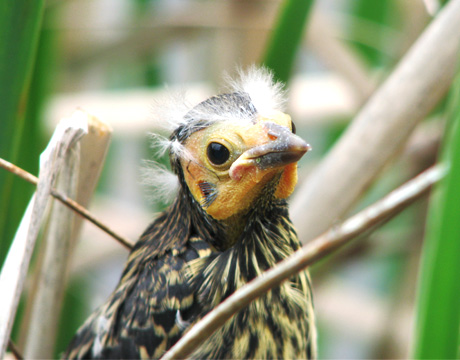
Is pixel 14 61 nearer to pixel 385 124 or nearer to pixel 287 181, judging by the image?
pixel 287 181

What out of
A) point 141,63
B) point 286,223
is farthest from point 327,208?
point 141,63

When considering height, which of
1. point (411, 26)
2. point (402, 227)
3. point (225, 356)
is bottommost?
point (225, 356)

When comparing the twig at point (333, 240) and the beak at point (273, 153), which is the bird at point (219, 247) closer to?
the beak at point (273, 153)

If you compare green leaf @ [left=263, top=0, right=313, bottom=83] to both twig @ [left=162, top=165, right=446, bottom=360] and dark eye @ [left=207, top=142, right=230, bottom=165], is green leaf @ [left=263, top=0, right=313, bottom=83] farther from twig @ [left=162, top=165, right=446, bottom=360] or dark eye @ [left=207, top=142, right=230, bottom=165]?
twig @ [left=162, top=165, right=446, bottom=360]

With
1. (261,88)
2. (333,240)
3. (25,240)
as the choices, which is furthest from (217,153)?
(333,240)

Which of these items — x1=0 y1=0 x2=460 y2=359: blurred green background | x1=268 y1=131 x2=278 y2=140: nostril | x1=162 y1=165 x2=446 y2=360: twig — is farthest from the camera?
x1=0 y1=0 x2=460 y2=359: blurred green background

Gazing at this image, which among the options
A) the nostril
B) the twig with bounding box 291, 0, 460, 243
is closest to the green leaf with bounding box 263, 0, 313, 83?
the twig with bounding box 291, 0, 460, 243

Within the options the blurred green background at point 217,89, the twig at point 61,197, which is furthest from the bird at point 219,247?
the blurred green background at point 217,89

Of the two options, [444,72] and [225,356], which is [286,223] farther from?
[444,72]
